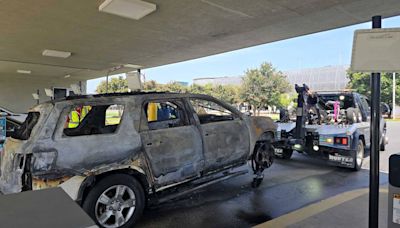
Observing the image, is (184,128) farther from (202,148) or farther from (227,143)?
(227,143)

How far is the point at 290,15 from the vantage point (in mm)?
6078

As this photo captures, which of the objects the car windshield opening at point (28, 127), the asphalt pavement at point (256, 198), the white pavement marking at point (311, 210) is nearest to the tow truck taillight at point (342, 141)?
the asphalt pavement at point (256, 198)

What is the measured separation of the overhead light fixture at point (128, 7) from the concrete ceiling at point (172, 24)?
5.7 inches

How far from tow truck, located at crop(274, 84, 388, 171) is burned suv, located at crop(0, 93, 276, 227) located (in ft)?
6.35

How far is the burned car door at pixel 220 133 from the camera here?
468 centimetres

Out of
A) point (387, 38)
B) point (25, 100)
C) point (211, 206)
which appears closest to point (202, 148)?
point (211, 206)

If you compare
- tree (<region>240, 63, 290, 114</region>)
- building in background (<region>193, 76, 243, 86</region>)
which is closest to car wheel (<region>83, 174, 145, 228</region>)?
tree (<region>240, 63, 290, 114</region>)

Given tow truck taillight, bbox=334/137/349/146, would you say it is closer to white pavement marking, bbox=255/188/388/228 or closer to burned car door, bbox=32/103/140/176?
white pavement marking, bbox=255/188/388/228

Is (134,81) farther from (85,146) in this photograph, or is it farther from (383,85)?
(383,85)

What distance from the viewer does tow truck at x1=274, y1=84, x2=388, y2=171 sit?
6488 mm

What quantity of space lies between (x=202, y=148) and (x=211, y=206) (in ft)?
2.94

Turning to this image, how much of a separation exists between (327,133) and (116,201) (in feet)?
16.0

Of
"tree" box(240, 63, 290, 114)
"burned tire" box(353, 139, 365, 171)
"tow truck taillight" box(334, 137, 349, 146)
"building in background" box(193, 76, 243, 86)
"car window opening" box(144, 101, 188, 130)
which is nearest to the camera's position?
"car window opening" box(144, 101, 188, 130)

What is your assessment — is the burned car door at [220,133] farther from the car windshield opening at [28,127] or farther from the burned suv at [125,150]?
the car windshield opening at [28,127]
